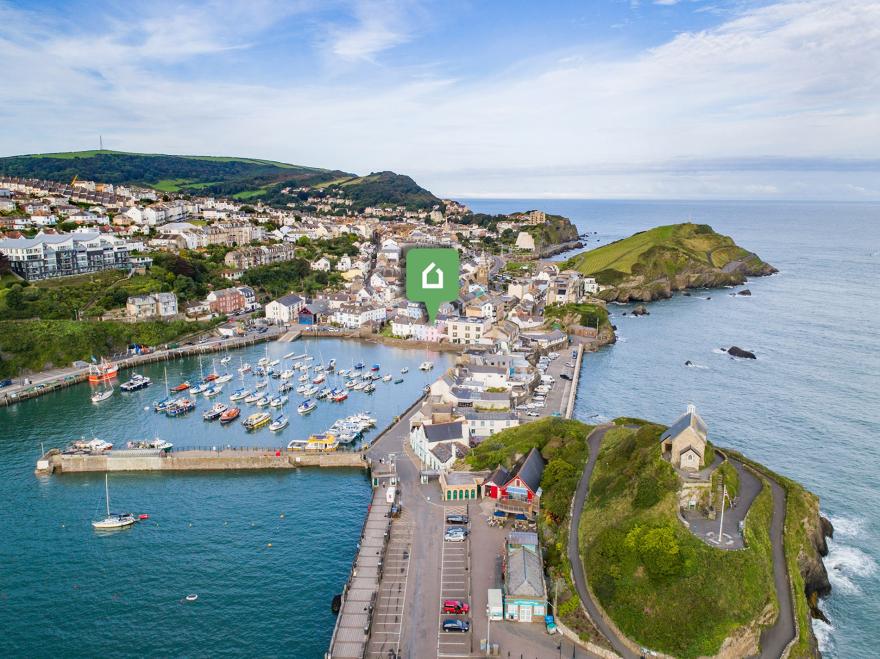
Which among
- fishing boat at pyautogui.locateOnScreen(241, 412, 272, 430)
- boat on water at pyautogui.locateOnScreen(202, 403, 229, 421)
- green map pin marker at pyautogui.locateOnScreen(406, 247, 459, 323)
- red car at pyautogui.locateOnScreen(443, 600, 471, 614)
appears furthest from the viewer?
boat on water at pyautogui.locateOnScreen(202, 403, 229, 421)

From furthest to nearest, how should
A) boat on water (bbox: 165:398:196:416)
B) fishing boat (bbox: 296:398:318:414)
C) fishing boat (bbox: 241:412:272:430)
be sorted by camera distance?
fishing boat (bbox: 296:398:318:414)
boat on water (bbox: 165:398:196:416)
fishing boat (bbox: 241:412:272:430)

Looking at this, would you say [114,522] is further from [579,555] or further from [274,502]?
[579,555]

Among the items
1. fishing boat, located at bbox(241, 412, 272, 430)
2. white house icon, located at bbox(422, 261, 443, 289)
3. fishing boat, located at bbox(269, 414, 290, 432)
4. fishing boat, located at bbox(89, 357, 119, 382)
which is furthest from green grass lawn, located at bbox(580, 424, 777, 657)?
fishing boat, located at bbox(89, 357, 119, 382)

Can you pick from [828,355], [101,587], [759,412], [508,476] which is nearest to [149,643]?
[101,587]

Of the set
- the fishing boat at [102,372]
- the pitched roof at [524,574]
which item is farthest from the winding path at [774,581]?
the fishing boat at [102,372]

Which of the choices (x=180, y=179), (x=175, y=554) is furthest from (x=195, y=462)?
(x=180, y=179)

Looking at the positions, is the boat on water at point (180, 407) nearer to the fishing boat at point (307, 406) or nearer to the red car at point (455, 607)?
the fishing boat at point (307, 406)

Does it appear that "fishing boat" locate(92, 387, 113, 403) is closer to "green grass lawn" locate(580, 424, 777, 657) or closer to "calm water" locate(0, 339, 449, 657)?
"calm water" locate(0, 339, 449, 657)

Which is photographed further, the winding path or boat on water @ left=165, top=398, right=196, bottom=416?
boat on water @ left=165, top=398, right=196, bottom=416
